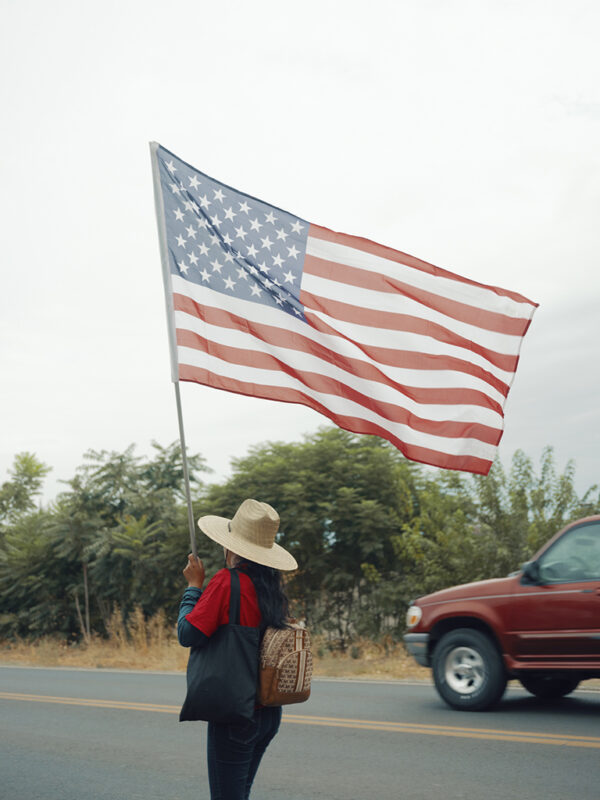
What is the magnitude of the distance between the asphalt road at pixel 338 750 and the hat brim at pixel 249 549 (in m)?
2.88

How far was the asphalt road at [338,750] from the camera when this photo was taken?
21.6ft

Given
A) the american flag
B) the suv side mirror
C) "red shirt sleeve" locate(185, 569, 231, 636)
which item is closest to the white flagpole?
the american flag

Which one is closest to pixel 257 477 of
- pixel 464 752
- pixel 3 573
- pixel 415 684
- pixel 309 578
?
pixel 309 578

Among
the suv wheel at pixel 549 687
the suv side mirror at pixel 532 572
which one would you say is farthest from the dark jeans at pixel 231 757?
the suv wheel at pixel 549 687

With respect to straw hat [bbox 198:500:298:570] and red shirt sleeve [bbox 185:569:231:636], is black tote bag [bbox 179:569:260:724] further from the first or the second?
straw hat [bbox 198:500:298:570]

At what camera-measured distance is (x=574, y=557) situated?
30.5ft

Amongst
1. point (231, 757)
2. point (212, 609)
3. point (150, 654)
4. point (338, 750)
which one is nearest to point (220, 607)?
point (212, 609)

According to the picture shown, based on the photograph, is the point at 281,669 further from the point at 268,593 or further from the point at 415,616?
the point at 415,616

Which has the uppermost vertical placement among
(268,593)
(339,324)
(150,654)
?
(339,324)

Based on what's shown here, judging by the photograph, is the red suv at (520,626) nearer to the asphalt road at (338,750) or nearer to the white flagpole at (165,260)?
the asphalt road at (338,750)

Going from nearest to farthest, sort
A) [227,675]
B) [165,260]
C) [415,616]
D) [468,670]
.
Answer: [227,675] < [165,260] < [468,670] < [415,616]

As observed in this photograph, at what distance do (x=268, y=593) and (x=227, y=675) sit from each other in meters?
0.40

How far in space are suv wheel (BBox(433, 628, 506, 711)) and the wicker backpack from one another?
614cm

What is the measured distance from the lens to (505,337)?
6.97 m
